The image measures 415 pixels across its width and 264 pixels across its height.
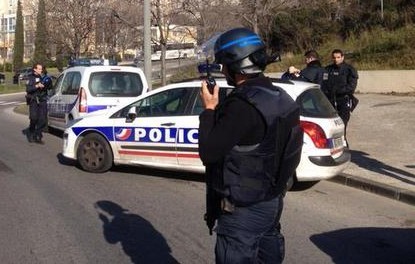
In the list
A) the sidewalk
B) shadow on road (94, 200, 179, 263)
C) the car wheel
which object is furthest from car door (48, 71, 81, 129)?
shadow on road (94, 200, 179, 263)

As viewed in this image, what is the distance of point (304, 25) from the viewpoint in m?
31.3

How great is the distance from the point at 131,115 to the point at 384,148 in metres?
4.98

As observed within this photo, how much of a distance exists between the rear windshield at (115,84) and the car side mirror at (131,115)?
379 centimetres

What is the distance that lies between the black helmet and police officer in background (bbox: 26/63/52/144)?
1116cm

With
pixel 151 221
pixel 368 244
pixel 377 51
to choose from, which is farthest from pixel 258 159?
pixel 377 51

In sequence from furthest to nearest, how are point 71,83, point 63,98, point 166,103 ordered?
point 63,98
point 71,83
point 166,103

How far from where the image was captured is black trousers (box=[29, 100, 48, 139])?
1363cm

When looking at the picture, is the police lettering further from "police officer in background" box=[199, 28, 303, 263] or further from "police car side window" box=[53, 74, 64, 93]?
"police car side window" box=[53, 74, 64, 93]

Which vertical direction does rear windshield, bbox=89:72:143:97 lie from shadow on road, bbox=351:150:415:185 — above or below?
above

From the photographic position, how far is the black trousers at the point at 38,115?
13.6 m

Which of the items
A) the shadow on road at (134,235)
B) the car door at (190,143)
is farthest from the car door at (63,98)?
the shadow on road at (134,235)

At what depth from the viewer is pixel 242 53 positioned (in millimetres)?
3012

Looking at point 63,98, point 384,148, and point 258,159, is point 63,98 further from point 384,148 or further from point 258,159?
point 258,159

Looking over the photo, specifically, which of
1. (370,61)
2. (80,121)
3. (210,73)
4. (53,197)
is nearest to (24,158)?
(80,121)
